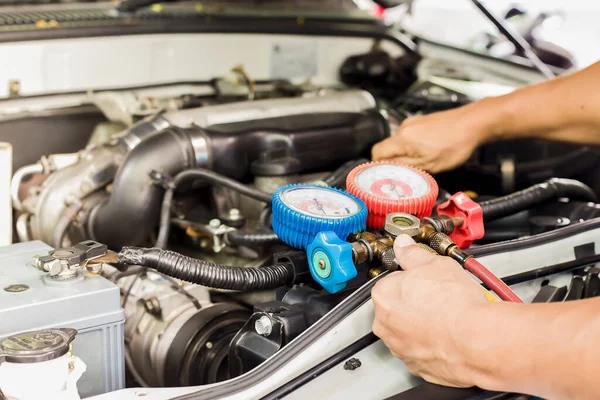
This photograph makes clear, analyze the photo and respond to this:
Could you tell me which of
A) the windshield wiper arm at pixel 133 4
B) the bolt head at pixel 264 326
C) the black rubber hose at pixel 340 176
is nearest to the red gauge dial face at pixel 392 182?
the black rubber hose at pixel 340 176

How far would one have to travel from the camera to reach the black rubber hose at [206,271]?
3.32 feet

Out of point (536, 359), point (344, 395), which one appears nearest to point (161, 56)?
point (344, 395)

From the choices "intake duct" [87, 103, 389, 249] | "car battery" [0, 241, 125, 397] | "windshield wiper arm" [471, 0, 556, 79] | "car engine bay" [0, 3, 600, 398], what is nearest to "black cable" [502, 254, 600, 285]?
"car engine bay" [0, 3, 600, 398]

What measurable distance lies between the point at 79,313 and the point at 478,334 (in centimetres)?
48

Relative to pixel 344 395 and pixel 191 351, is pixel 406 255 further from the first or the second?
pixel 191 351

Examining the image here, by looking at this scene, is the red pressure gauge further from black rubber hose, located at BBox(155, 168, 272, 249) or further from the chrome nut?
black rubber hose, located at BBox(155, 168, 272, 249)

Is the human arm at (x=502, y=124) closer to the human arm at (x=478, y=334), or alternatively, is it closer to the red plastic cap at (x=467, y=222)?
the red plastic cap at (x=467, y=222)

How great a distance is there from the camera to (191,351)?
1.18m

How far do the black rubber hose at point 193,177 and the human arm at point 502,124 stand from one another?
1.03ft

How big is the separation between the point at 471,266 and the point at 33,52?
3.96ft

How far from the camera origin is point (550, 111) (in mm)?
1467

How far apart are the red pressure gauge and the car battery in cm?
41

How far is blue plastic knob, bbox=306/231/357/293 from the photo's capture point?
38.3 inches

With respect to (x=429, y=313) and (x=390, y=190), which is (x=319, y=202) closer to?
(x=390, y=190)
